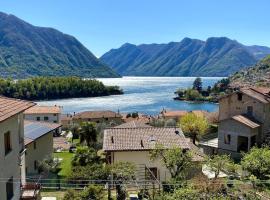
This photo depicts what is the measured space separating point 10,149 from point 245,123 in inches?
1396

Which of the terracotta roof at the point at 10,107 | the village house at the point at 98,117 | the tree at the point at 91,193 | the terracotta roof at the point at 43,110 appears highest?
the terracotta roof at the point at 10,107

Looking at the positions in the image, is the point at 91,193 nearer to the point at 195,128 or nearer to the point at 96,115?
the point at 195,128

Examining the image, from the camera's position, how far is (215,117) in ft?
279

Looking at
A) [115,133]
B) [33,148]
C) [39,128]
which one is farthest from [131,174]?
[39,128]

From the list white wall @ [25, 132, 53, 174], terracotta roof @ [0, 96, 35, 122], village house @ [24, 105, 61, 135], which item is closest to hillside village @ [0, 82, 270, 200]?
terracotta roof @ [0, 96, 35, 122]

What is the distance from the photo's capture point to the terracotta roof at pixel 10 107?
1759 cm

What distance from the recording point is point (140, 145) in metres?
34.4

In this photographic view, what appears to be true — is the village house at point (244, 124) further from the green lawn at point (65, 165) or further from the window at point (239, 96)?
the green lawn at point (65, 165)

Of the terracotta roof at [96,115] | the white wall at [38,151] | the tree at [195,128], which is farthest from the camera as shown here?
the terracotta roof at [96,115]

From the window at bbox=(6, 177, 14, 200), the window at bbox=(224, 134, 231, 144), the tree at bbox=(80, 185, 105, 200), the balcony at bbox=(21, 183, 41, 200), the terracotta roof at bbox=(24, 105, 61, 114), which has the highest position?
the window at bbox=(6, 177, 14, 200)

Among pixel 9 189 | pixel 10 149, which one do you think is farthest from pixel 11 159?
pixel 9 189

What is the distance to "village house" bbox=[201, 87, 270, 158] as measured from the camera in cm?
4938

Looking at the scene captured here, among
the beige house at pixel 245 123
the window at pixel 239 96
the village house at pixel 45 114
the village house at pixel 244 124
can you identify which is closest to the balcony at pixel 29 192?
the village house at pixel 244 124

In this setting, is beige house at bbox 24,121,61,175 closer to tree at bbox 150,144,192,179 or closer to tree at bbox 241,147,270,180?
tree at bbox 150,144,192,179
